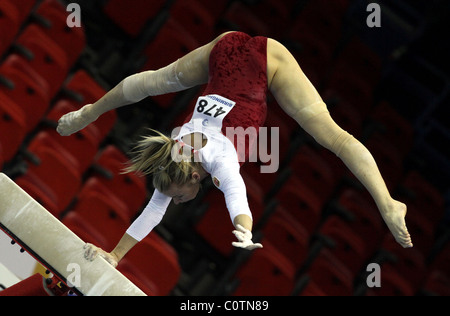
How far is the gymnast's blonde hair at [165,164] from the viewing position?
9.34 feet

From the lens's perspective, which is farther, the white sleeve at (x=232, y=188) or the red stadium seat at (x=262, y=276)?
the red stadium seat at (x=262, y=276)

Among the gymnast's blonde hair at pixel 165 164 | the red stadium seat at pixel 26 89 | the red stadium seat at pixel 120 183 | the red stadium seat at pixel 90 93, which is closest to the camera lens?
the gymnast's blonde hair at pixel 165 164

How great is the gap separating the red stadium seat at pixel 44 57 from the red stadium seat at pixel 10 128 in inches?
12.3

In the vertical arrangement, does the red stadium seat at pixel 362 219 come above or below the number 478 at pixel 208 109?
below

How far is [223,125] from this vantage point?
302cm

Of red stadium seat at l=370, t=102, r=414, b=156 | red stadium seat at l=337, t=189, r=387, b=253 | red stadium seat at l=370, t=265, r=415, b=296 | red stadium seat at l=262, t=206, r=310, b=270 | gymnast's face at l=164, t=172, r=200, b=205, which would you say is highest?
red stadium seat at l=370, t=102, r=414, b=156

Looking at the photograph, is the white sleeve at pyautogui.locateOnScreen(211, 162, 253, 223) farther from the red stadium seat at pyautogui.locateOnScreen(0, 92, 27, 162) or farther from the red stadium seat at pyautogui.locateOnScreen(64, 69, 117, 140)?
the red stadium seat at pyautogui.locateOnScreen(64, 69, 117, 140)

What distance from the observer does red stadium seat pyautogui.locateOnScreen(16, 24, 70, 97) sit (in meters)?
3.96

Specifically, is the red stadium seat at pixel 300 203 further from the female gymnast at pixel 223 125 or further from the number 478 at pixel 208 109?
the number 478 at pixel 208 109

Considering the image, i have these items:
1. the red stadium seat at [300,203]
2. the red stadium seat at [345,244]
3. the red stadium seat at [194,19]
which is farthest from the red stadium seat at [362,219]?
the red stadium seat at [194,19]

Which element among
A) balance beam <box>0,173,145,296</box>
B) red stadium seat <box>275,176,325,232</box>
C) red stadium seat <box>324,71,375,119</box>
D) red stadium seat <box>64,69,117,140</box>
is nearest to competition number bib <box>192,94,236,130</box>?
balance beam <box>0,173,145,296</box>

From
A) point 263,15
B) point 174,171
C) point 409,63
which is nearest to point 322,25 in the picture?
point 263,15

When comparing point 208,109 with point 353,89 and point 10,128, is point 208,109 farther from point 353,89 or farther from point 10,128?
point 353,89

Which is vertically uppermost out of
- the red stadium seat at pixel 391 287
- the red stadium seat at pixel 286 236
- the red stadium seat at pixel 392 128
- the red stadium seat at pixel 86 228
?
the red stadium seat at pixel 392 128
